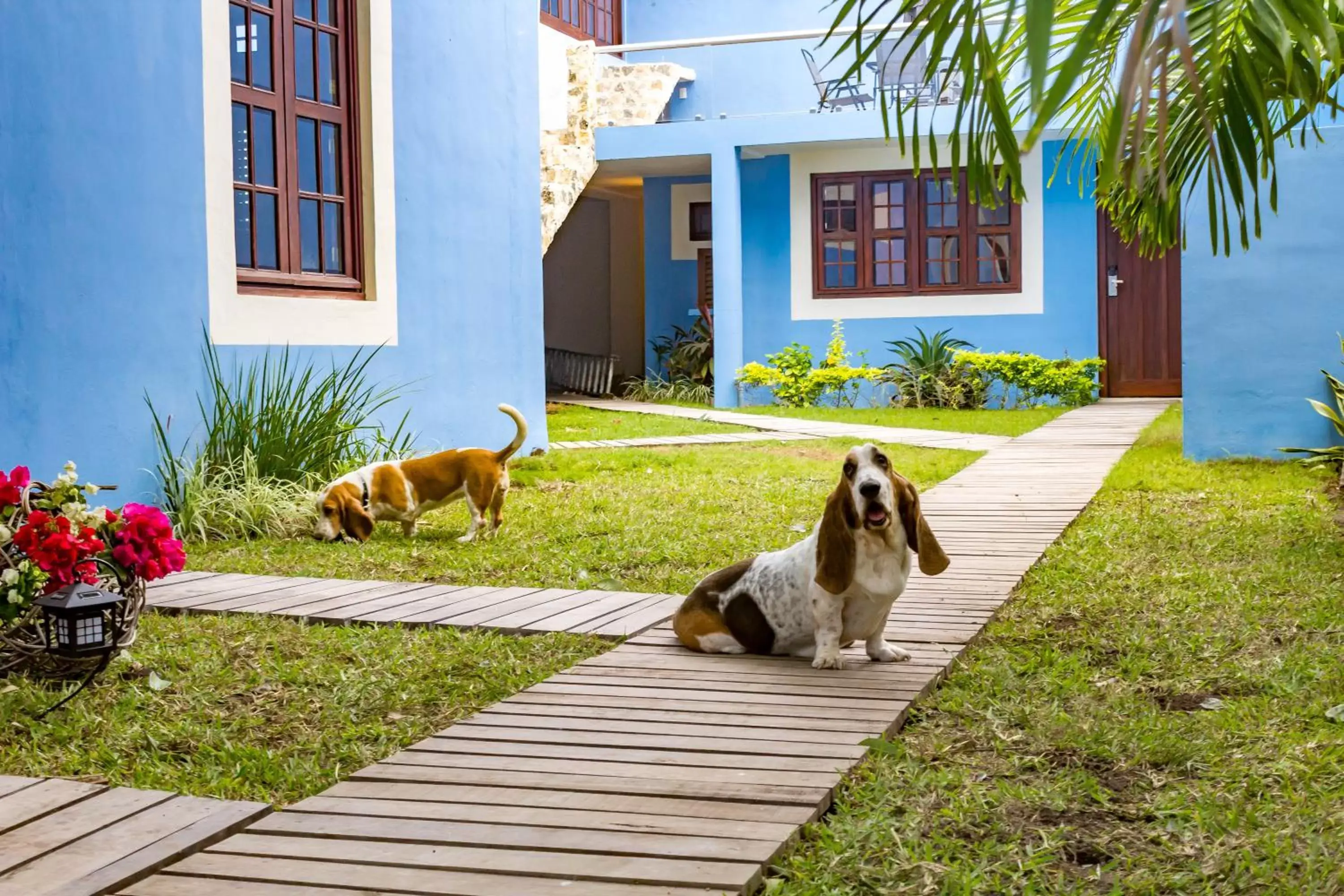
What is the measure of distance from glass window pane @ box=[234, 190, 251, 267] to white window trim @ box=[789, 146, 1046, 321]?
9548mm

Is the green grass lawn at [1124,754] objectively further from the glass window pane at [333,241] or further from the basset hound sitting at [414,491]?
the glass window pane at [333,241]

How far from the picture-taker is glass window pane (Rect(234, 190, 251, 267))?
811 cm

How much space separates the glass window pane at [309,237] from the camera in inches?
340

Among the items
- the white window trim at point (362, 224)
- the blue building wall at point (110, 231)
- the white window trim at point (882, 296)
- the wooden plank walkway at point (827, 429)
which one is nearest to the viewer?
the blue building wall at point (110, 231)

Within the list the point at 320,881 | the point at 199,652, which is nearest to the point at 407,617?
the point at 199,652

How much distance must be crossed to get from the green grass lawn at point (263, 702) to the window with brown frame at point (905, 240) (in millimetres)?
13056

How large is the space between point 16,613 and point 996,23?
3.31 m

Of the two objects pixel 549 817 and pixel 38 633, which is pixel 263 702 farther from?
pixel 549 817

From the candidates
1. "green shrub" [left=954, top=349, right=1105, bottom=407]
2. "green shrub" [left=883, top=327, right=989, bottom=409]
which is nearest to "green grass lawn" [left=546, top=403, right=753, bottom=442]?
"green shrub" [left=883, top=327, right=989, bottom=409]

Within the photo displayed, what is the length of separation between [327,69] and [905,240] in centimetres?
983

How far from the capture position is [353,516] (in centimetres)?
712

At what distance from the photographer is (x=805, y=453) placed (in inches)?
444

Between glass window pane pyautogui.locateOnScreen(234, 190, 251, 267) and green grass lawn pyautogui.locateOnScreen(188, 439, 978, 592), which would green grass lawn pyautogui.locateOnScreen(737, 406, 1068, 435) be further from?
glass window pane pyautogui.locateOnScreen(234, 190, 251, 267)

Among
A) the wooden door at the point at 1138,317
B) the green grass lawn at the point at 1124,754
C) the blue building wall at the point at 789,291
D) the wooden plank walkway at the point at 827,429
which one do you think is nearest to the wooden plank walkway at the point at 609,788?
the green grass lawn at the point at 1124,754
